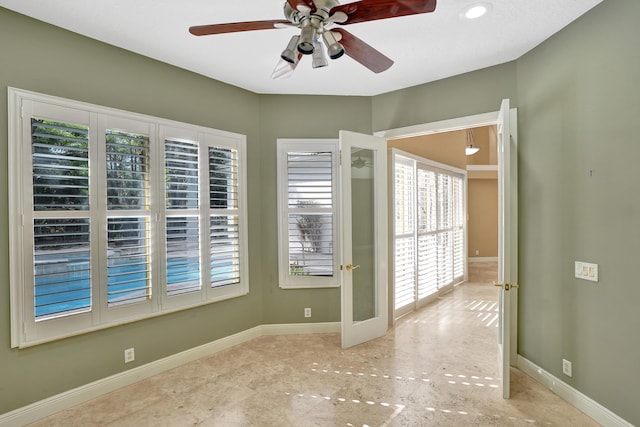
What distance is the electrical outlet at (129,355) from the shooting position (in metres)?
2.77

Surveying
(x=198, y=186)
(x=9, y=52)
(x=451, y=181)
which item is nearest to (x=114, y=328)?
(x=198, y=186)

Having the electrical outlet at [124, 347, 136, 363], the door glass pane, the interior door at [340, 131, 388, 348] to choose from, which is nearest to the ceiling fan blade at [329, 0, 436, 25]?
the interior door at [340, 131, 388, 348]

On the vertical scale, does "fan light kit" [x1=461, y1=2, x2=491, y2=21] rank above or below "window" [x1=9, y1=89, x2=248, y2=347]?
above

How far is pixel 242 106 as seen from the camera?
369cm

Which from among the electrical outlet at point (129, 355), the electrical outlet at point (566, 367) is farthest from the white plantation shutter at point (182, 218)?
the electrical outlet at point (566, 367)

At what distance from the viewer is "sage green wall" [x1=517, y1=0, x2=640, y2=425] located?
2.05 meters

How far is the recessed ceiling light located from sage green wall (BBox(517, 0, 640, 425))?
747 millimetres

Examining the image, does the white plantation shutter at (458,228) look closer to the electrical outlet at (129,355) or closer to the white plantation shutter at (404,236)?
the white plantation shutter at (404,236)

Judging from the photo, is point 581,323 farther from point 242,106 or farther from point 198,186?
point 242,106

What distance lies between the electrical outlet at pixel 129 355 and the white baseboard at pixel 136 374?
0.09 m

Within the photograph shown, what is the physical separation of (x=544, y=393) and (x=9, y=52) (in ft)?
15.1

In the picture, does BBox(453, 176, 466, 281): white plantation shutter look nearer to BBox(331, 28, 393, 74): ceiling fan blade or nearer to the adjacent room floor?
the adjacent room floor

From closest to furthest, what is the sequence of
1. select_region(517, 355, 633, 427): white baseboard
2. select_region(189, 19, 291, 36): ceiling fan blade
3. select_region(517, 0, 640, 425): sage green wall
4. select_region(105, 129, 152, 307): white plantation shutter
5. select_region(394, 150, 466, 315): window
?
select_region(189, 19, 291, 36): ceiling fan blade < select_region(517, 0, 640, 425): sage green wall < select_region(517, 355, 633, 427): white baseboard < select_region(105, 129, 152, 307): white plantation shutter < select_region(394, 150, 466, 315): window

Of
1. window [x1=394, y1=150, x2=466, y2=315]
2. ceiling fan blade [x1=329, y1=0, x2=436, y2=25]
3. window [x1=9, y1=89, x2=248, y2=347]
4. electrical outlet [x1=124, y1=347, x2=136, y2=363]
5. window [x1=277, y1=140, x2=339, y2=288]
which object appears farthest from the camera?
window [x1=394, y1=150, x2=466, y2=315]
